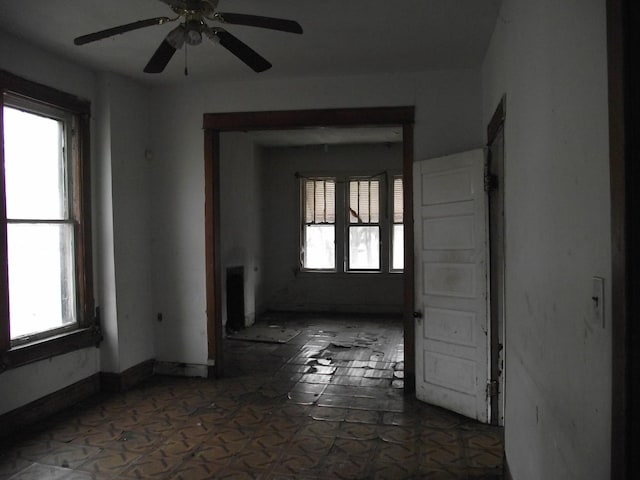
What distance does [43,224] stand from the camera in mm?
4141

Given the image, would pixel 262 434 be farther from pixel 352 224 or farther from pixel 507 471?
pixel 352 224

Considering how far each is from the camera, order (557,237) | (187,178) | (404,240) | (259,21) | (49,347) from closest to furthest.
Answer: (557,237) < (259,21) < (49,347) < (404,240) < (187,178)

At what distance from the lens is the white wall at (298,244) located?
349 inches

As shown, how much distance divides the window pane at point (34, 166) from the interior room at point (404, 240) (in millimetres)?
24

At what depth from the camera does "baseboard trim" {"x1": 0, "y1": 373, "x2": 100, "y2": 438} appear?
12.1ft

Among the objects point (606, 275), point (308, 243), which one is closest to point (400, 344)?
point (308, 243)

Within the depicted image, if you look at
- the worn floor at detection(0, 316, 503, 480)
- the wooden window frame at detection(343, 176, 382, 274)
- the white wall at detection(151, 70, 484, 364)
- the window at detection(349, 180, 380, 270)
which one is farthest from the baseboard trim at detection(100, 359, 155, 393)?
the window at detection(349, 180, 380, 270)

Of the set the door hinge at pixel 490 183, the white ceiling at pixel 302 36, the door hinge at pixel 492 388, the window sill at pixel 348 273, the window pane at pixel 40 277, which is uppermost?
the white ceiling at pixel 302 36

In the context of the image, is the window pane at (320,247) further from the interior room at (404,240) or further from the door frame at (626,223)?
the door frame at (626,223)

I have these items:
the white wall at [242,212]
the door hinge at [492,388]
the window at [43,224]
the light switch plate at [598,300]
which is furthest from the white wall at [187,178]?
the light switch plate at [598,300]

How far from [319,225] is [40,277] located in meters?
5.68

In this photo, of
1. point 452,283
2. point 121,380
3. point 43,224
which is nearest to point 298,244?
point 121,380

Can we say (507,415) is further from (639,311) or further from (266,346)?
(266,346)

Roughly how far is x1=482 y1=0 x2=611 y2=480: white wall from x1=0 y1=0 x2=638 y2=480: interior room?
0.01 m
